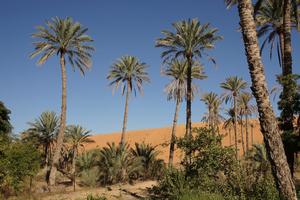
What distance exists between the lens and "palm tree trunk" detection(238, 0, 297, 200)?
10.9 meters

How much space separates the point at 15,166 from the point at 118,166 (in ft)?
30.7

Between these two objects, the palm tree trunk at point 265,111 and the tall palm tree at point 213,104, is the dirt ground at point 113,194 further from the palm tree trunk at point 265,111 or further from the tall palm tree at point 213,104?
the tall palm tree at point 213,104

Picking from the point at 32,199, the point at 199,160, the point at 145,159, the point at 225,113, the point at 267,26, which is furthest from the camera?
the point at 225,113

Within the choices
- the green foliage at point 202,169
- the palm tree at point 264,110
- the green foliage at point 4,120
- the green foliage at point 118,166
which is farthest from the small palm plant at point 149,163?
the palm tree at point 264,110

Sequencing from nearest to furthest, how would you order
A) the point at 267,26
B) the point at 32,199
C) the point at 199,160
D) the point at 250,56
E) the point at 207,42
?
1. the point at 250,56
2. the point at 199,160
3. the point at 32,199
4. the point at 267,26
5. the point at 207,42

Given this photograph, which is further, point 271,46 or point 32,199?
point 271,46

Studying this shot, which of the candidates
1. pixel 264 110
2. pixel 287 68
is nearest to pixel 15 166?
pixel 287 68

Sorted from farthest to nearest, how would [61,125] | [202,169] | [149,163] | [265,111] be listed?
[149,163], [61,125], [202,169], [265,111]

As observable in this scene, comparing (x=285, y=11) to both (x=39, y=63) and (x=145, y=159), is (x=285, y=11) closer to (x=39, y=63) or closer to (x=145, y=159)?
(x=145, y=159)

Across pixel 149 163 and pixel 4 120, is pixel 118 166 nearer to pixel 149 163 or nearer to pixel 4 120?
pixel 149 163

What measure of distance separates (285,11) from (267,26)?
4411 millimetres

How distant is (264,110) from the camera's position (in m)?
11.4

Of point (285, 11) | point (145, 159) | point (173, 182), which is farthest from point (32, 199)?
point (285, 11)

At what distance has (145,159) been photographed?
3547 centimetres
